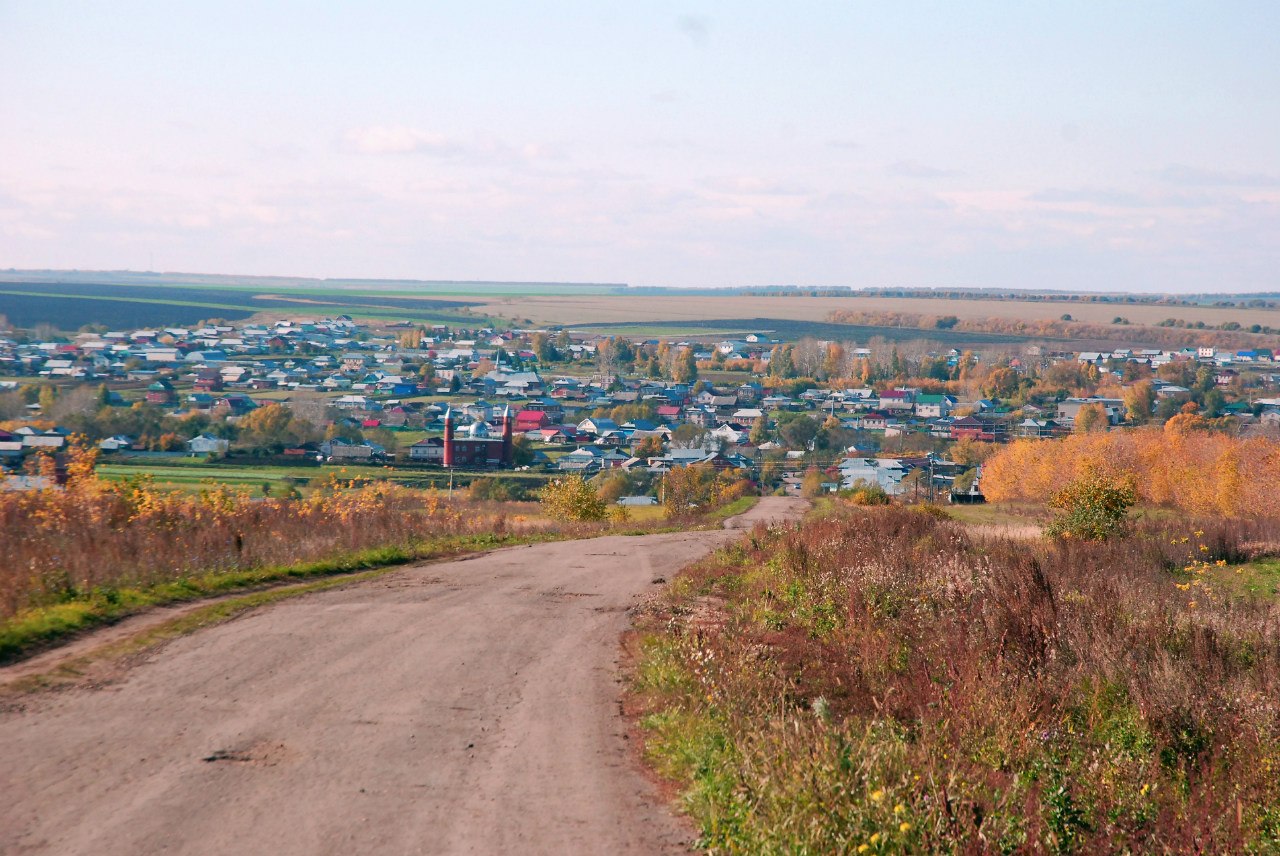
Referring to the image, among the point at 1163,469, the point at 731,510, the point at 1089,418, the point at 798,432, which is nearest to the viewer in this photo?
the point at 731,510

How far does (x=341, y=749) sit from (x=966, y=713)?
4354 millimetres

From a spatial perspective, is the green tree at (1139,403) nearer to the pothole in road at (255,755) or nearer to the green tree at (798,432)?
the green tree at (798,432)

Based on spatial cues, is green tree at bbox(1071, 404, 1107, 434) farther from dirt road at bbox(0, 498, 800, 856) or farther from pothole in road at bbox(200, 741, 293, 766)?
pothole in road at bbox(200, 741, 293, 766)

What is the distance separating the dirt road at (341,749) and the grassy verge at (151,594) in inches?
44.6

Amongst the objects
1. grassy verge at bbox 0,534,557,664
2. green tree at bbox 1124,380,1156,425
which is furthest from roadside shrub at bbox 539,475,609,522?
green tree at bbox 1124,380,1156,425

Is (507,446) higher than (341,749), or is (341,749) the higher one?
(341,749)

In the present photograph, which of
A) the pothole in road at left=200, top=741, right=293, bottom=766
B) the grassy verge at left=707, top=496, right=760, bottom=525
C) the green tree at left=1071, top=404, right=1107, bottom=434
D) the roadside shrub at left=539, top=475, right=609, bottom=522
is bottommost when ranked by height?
the green tree at left=1071, top=404, right=1107, bottom=434

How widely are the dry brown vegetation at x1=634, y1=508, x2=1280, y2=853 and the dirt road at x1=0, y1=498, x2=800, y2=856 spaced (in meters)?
0.65

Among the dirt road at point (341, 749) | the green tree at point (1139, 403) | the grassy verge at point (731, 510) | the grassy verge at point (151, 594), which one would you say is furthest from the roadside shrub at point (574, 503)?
the green tree at point (1139, 403)

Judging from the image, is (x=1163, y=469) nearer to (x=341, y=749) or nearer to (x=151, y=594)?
(x=151, y=594)

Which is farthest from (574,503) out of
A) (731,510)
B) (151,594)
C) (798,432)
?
(798,432)

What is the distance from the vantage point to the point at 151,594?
1227cm

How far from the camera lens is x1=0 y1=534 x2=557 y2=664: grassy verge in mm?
9969

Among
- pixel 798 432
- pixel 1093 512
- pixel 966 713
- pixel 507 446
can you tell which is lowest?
pixel 798 432
